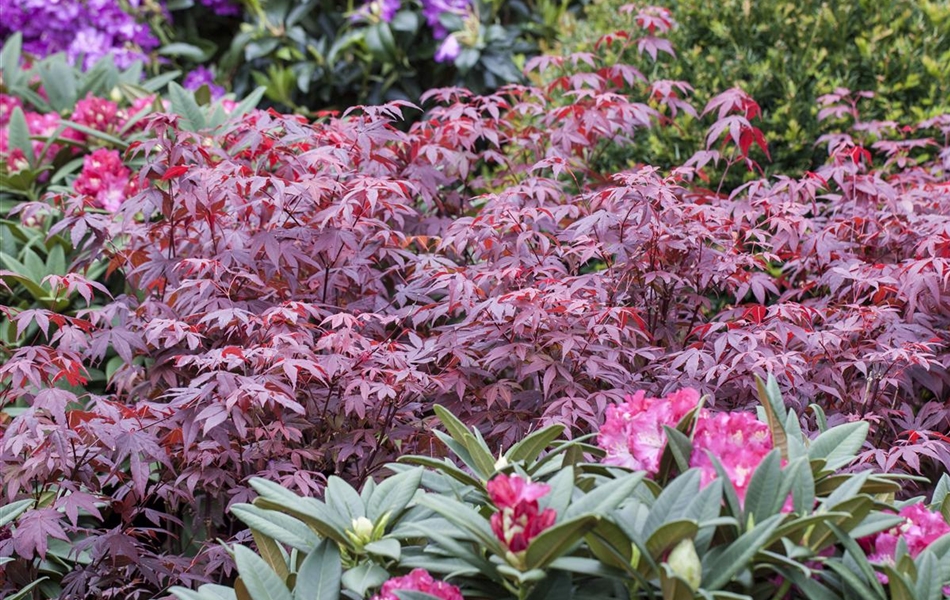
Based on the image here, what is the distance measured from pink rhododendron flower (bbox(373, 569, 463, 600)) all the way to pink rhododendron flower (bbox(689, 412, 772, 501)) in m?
0.37

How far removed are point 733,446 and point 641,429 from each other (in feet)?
0.45

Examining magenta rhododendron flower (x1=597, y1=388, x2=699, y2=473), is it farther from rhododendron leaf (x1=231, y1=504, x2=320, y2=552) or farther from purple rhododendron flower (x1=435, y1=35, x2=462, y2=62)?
purple rhododendron flower (x1=435, y1=35, x2=462, y2=62)

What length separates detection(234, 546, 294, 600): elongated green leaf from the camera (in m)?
1.38

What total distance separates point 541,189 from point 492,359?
0.65 metres

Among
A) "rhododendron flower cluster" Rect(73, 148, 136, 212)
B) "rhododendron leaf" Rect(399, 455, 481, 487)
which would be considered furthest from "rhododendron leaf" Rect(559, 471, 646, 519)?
"rhododendron flower cluster" Rect(73, 148, 136, 212)

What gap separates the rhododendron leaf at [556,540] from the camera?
1.21 m

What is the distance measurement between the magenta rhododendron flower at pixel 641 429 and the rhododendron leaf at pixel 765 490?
15 cm

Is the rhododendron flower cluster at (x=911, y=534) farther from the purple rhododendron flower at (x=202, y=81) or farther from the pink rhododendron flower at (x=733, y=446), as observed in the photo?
the purple rhododendron flower at (x=202, y=81)

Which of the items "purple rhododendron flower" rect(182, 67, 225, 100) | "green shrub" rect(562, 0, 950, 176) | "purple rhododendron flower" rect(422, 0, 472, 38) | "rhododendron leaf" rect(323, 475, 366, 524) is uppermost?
"rhododendron leaf" rect(323, 475, 366, 524)

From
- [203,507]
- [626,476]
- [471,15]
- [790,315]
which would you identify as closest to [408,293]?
[203,507]

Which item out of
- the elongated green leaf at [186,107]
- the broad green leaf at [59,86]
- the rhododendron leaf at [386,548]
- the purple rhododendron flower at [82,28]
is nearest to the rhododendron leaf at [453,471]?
the rhododendron leaf at [386,548]

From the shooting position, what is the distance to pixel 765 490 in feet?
4.27

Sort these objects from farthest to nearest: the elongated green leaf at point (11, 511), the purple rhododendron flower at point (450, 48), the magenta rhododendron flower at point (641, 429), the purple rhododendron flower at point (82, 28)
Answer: the purple rhododendron flower at point (82, 28), the purple rhododendron flower at point (450, 48), the elongated green leaf at point (11, 511), the magenta rhododendron flower at point (641, 429)

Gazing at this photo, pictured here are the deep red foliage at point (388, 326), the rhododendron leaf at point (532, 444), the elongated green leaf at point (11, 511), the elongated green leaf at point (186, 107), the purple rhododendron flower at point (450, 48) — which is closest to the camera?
the rhododendron leaf at point (532, 444)
